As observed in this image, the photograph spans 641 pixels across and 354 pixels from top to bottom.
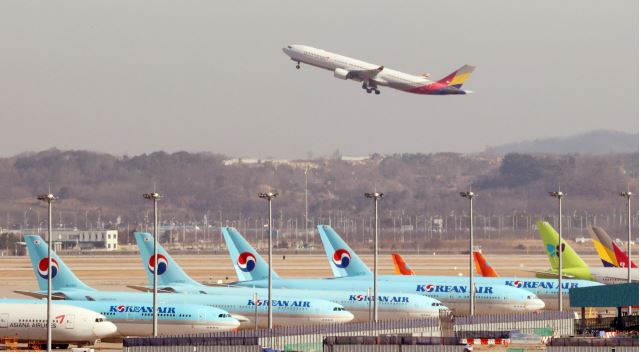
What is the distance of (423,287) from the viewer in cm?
9350

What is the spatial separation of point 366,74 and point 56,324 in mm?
78808

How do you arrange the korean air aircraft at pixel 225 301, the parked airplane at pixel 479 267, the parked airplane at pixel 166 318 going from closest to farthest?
1. the parked airplane at pixel 166 318
2. the korean air aircraft at pixel 225 301
3. the parked airplane at pixel 479 267

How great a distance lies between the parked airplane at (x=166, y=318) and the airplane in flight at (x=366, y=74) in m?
69.7

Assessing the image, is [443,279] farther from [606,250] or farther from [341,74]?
[341,74]

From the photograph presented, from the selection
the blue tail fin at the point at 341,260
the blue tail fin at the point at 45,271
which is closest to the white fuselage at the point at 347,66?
the blue tail fin at the point at 341,260

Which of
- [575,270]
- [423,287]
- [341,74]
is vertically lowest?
[423,287]

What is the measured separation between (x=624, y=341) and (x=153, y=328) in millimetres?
21953

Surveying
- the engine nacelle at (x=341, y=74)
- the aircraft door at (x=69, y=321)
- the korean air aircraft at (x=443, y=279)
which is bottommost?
the aircraft door at (x=69, y=321)

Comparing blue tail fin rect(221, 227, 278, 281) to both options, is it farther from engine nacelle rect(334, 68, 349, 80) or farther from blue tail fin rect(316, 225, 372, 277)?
engine nacelle rect(334, 68, 349, 80)

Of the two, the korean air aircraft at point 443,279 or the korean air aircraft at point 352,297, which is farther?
the korean air aircraft at point 443,279

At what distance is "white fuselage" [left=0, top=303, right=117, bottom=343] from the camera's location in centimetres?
7044

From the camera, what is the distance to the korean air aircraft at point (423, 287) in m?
90.6

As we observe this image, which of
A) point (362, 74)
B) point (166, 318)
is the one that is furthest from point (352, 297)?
point (362, 74)

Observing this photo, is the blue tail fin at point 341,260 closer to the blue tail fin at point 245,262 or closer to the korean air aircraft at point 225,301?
the blue tail fin at point 245,262
